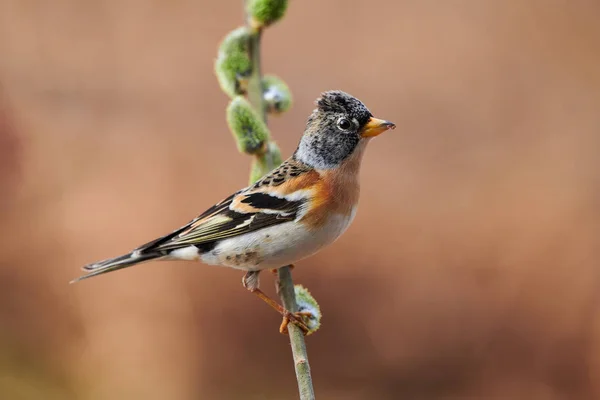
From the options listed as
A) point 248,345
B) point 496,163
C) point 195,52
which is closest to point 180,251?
point 248,345

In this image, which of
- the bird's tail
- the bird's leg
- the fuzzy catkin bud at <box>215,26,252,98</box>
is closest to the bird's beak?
the fuzzy catkin bud at <box>215,26,252,98</box>

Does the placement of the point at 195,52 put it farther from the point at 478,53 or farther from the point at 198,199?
the point at 478,53

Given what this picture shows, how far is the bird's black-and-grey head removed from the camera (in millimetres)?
1612

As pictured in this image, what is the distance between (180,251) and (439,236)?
2.10 metres

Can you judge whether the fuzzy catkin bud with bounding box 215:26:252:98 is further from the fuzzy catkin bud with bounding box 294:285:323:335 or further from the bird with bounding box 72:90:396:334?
the fuzzy catkin bud with bounding box 294:285:323:335

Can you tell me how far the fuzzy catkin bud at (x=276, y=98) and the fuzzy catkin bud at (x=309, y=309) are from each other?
0.46 m

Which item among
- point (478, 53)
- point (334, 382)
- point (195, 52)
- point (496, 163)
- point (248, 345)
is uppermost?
point (195, 52)

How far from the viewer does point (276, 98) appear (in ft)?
5.43

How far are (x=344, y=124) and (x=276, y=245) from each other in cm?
36

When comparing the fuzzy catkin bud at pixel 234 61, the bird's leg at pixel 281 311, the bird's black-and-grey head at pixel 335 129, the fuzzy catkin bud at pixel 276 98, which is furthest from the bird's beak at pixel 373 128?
the bird's leg at pixel 281 311

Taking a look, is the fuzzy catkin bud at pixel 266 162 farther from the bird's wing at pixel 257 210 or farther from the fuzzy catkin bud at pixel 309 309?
the fuzzy catkin bud at pixel 309 309

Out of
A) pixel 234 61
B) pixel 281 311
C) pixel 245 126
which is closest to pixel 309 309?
pixel 281 311

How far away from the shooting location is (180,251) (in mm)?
1762

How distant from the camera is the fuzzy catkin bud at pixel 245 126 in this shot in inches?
57.4
